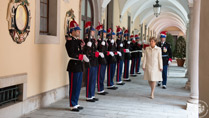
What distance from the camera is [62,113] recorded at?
493 cm

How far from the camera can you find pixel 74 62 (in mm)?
5086

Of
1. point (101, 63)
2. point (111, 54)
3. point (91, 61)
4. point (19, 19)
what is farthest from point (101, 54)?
point (19, 19)

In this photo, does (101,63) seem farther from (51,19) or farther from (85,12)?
(85,12)

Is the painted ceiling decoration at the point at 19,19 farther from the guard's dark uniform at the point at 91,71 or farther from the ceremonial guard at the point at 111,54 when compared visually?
the ceremonial guard at the point at 111,54

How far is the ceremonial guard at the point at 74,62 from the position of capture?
16.5 ft

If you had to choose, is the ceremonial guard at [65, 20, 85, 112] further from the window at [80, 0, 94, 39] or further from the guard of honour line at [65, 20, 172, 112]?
the window at [80, 0, 94, 39]

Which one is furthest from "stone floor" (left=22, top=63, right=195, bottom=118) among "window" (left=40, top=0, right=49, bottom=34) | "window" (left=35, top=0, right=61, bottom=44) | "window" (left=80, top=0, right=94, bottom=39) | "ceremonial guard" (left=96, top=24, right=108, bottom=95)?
"window" (left=80, top=0, right=94, bottom=39)

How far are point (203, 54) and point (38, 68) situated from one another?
11.5 ft

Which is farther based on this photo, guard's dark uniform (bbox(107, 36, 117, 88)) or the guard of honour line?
guard's dark uniform (bbox(107, 36, 117, 88))

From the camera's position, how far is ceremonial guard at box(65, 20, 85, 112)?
16.5ft

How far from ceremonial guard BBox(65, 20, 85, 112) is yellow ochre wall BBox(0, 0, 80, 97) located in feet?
2.10

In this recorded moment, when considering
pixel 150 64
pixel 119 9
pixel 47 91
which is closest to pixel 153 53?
pixel 150 64

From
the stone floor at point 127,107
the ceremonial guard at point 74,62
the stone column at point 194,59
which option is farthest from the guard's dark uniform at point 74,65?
the stone column at point 194,59

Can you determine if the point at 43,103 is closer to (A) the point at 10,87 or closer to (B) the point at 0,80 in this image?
(A) the point at 10,87
